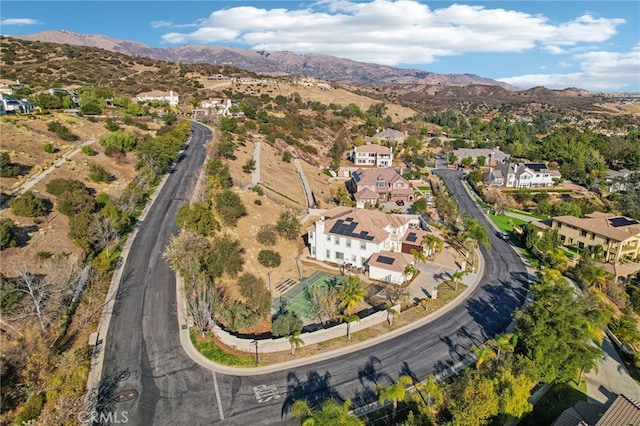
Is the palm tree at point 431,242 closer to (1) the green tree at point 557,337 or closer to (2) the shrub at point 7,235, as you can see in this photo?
(1) the green tree at point 557,337

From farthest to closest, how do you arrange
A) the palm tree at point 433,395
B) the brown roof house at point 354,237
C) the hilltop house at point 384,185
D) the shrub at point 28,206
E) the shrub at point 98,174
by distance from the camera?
1. the hilltop house at point 384,185
2. the shrub at point 98,174
3. the brown roof house at point 354,237
4. the shrub at point 28,206
5. the palm tree at point 433,395

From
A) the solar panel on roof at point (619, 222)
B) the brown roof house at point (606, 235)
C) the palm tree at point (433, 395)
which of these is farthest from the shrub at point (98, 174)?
the solar panel on roof at point (619, 222)

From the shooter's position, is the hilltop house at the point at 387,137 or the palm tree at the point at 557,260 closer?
the palm tree at the point at 557,260

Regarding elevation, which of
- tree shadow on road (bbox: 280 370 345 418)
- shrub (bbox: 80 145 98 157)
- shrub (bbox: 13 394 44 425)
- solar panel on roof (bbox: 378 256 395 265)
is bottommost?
tree shadow on road (bbox: 280 370 345 418)

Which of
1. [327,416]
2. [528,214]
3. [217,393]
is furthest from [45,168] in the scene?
[528,214]

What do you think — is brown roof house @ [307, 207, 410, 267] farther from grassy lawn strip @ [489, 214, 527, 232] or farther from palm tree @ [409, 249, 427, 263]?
grassy lawn strip @ [489, 214, 527, 232]

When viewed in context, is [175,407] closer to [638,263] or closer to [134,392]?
[134,392]

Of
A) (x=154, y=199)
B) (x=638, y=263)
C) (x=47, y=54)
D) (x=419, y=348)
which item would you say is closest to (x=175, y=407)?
(x=419, y=348)

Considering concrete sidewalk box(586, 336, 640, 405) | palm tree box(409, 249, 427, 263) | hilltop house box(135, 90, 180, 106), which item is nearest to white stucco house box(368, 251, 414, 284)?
palm tree box(409, 249, 427, 263)
